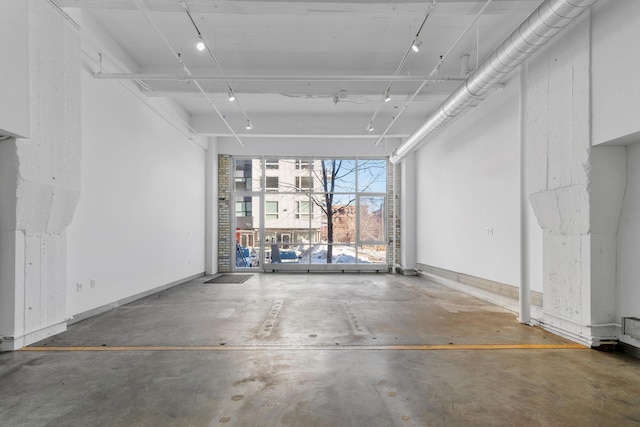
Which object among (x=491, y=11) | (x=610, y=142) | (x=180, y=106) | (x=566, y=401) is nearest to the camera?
(x=566, y=401)

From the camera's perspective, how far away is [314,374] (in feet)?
9.50

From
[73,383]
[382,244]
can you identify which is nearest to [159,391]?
[73,383]

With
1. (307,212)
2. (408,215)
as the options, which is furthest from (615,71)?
(307,212)

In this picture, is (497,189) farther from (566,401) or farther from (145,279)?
(145,279)

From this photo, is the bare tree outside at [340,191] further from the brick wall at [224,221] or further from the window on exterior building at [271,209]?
the brick wall at [224,221]

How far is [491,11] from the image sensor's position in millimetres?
3898

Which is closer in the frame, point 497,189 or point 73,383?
point 73,383

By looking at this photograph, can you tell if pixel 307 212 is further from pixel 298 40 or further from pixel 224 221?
pixel 298 40

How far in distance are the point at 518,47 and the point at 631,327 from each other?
3179 mm

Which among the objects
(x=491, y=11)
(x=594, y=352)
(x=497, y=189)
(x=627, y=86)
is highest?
(x=491, y=11)

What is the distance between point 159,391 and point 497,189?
5.76 metres

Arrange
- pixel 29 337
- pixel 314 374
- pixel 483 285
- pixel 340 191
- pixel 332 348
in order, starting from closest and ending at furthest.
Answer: pixel 314 374 → pixel 332 348 → pixel 29 337 → pixel 483 285 → pixel 340 191

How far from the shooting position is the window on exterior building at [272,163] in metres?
10.1

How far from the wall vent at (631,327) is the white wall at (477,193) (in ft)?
5.92
